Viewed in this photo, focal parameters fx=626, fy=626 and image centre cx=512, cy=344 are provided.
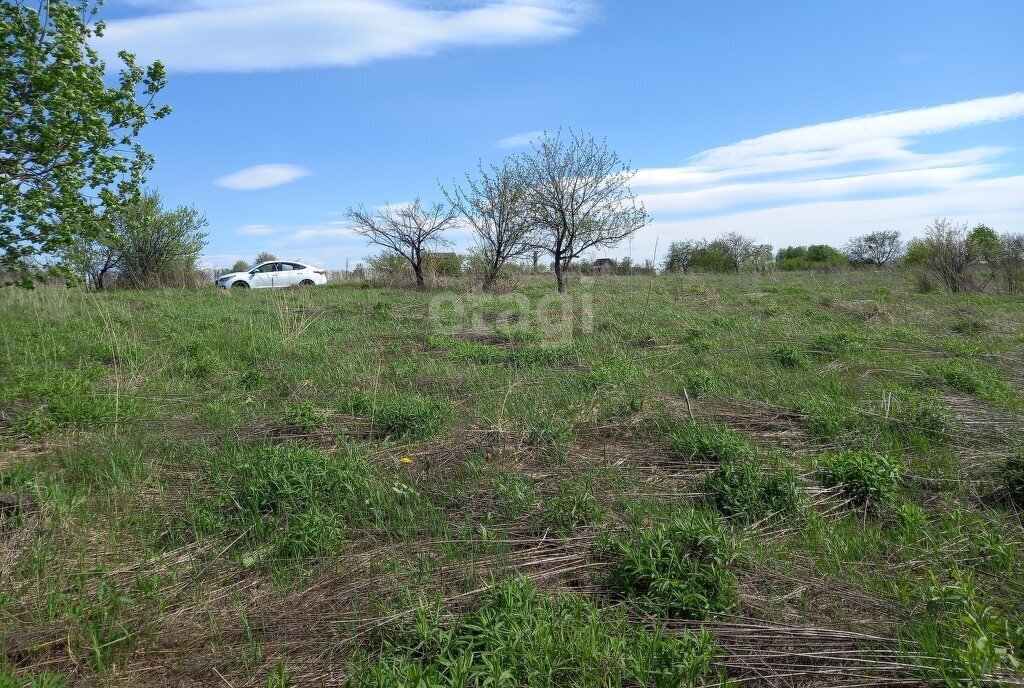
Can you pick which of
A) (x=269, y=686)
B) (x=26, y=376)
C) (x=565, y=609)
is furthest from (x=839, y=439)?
(x=26, y=376)

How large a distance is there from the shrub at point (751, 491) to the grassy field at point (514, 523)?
18mm

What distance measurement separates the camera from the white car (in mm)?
24047

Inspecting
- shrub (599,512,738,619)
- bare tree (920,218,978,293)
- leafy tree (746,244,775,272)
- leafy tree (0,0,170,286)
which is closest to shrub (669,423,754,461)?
shrub (599,512,738,619)

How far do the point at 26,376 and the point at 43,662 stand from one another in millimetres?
4907

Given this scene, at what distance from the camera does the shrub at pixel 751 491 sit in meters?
3.47

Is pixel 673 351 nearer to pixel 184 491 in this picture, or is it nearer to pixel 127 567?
pixel 184 491

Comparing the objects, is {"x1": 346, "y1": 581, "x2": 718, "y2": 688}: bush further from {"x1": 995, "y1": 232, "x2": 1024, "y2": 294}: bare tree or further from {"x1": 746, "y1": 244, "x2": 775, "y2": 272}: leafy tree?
{"x1": 746, "y1": 244, "x2": 775, "y2": 272}: leafy tree

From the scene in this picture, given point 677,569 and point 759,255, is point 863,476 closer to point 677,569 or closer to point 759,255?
point 677,569

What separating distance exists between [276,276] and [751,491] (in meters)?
23.9

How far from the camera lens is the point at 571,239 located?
17.1 metres

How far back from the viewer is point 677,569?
2.70 metres

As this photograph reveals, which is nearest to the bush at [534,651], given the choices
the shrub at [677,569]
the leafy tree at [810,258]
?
the shrub at [677,569]

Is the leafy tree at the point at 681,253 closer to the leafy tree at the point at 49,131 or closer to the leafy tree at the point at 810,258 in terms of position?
the leafy tree at the point at 810,258

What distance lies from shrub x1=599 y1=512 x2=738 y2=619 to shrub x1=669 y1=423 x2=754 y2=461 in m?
1.23
